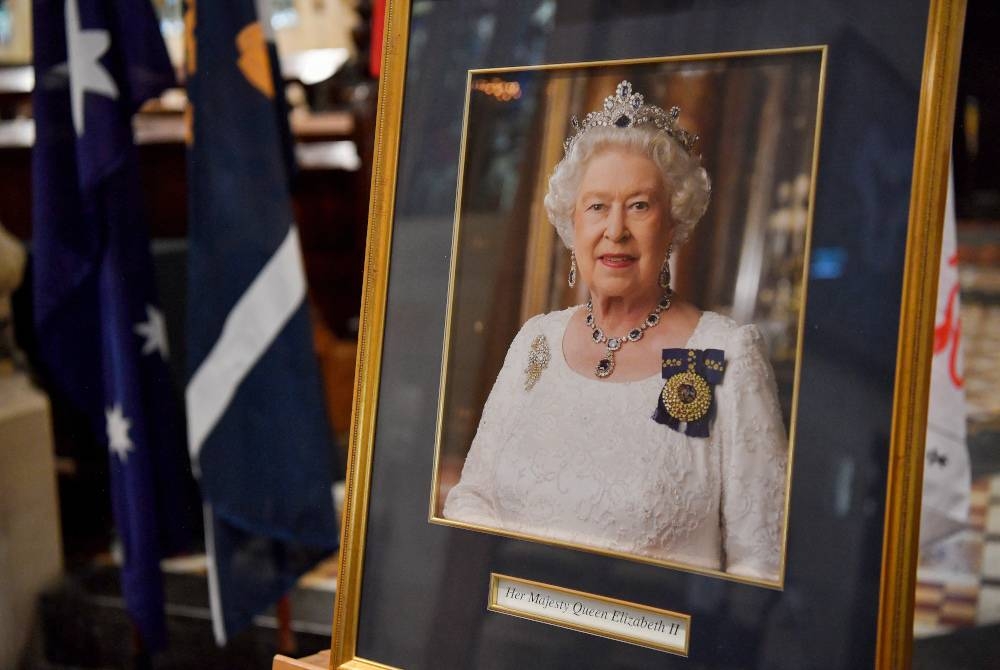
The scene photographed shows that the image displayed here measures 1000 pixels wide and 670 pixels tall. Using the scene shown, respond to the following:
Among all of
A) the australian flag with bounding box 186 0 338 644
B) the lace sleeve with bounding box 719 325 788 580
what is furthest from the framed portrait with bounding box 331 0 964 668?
the australian flag with bounding box 186 0 338 644

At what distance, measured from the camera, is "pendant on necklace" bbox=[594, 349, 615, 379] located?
921 mm

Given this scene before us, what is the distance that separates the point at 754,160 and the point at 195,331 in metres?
1.35

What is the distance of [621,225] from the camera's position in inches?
36.1

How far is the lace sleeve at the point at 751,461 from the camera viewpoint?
0.84m

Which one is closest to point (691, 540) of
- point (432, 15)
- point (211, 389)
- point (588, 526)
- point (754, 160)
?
point (588, 526)

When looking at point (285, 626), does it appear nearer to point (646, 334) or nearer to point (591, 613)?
point (591, 613)

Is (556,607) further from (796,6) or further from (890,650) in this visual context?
(796,6)

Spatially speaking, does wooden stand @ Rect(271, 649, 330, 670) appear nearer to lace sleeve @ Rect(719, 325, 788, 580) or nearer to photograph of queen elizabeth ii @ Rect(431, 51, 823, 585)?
photograph of queen elizabeth ii @ Rect(431, 51, 823, 585)

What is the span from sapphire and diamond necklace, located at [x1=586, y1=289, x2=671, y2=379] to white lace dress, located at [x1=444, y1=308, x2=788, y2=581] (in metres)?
Answer: 0.02

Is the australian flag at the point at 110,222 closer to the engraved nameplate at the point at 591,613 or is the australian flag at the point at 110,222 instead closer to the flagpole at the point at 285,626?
the flagpole at the point at 285,626

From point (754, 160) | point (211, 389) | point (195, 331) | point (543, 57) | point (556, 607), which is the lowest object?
point (556, 607)

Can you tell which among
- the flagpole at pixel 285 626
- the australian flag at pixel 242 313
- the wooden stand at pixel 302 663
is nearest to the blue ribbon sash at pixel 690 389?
the wooden stand at pixel 302 663

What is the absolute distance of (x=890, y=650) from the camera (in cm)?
79

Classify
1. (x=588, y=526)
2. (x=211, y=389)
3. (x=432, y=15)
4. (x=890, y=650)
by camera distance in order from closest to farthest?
(x=890, y=650) → (x=588, y=526) → (x=432, y=15) → (x=211, y=389)
